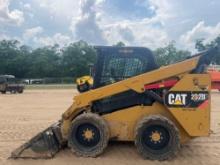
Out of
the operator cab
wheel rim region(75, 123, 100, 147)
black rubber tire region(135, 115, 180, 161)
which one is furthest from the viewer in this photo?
the operator cab

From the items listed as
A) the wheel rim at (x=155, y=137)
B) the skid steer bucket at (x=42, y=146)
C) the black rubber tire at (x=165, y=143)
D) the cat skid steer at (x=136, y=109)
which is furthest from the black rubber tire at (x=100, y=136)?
the wheel rim at (x=155, y=137)

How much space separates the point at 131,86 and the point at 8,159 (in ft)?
9.26

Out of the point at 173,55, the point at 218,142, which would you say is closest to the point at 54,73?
the point at 173,55

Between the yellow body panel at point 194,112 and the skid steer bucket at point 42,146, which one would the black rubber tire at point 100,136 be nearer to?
the skid steer bucket at point 42,146

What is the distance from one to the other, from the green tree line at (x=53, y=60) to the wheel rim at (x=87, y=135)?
2695 inches

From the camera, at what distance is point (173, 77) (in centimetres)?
738

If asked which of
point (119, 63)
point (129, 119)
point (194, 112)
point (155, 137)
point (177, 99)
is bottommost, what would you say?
point (155, 137)

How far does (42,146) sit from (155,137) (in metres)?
2.29

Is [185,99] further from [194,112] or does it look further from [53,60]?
[53,60]

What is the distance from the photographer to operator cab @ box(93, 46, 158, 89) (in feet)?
25.9

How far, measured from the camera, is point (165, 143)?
720 centimetres

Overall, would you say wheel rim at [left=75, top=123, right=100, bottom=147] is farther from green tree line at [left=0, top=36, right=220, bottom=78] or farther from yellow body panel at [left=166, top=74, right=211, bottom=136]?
green tree line at [left=0, top=36, right=220, bottom=78]

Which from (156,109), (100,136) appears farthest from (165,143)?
(100,136)

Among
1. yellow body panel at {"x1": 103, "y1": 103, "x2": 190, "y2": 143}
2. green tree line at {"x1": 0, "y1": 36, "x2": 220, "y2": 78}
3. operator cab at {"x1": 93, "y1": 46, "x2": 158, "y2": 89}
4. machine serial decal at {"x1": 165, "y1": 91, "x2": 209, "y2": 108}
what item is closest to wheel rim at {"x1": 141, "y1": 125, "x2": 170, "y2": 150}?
yellow body panel at {"x1": 103, "y1": 103, "x2": 190, "y2": 143}
